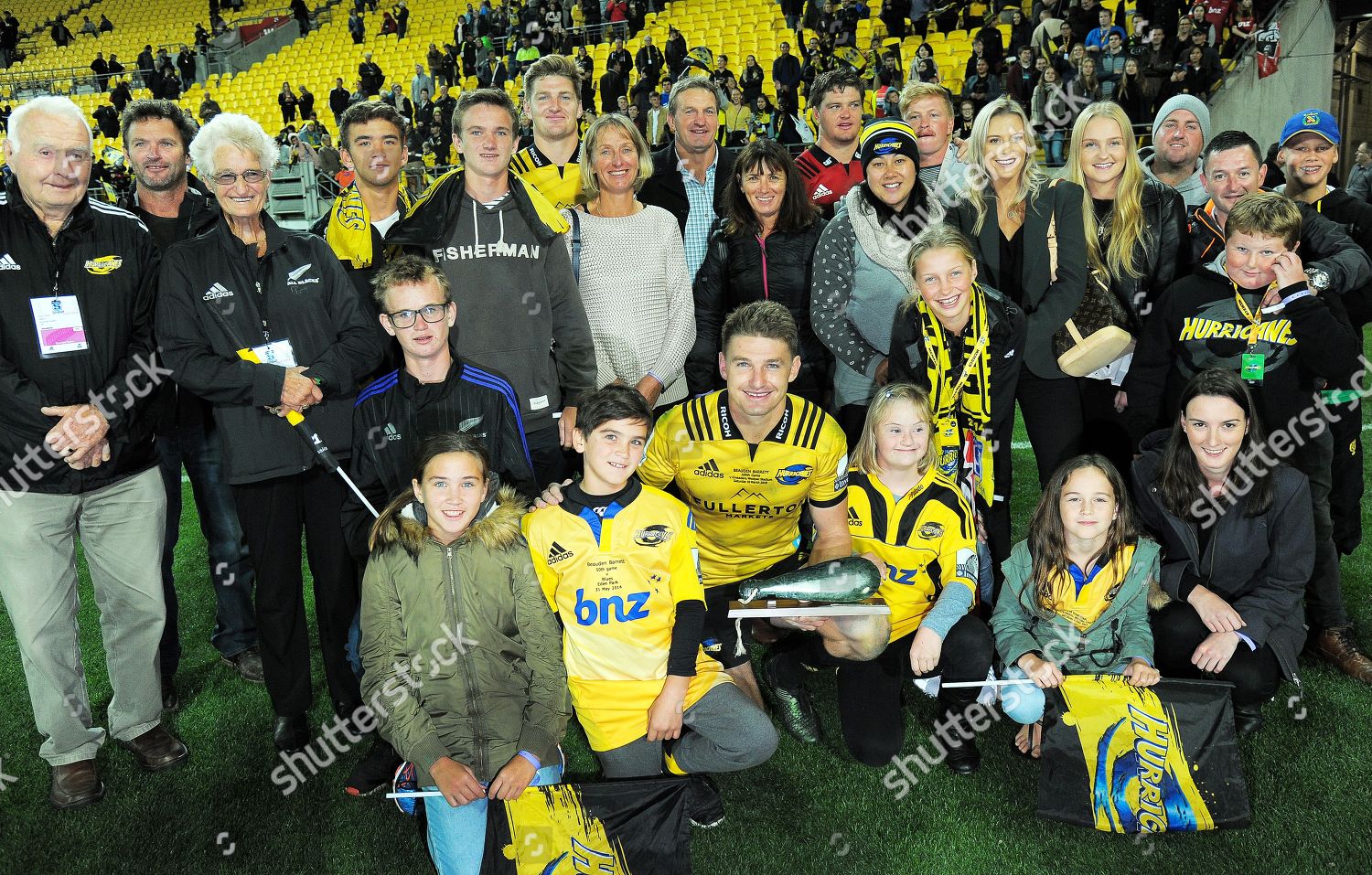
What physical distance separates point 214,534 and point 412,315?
1.51 m

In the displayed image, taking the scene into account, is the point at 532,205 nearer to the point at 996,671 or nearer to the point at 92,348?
the point at 92,348

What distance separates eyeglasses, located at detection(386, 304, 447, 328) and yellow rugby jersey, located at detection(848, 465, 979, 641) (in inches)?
56.2

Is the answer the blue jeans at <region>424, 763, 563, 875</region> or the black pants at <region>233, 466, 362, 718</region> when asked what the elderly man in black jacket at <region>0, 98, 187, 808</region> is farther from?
the blue jeans at <region>424, 763, 563, 875</region>

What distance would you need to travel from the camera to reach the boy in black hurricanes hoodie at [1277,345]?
130 inches

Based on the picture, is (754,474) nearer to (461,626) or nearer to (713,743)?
(713,743)

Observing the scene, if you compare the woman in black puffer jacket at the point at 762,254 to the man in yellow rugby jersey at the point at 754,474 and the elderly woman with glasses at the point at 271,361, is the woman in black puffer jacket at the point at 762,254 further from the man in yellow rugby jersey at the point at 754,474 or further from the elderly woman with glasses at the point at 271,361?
the elderly woman with glasses at the point at 271,361

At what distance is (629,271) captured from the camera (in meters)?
3.67

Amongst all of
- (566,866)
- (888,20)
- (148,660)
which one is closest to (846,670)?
(566,866)

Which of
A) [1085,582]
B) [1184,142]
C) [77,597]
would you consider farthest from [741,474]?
[1184,142]

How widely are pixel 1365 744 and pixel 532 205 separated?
316cm

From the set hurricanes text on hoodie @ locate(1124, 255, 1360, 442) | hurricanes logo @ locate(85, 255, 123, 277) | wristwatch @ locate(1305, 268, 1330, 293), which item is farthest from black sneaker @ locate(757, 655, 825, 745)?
hurricanes logo @ locate(85, 255, 123, 277)

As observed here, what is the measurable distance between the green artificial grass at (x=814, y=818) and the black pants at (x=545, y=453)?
890mm

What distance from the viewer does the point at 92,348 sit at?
2.90 m

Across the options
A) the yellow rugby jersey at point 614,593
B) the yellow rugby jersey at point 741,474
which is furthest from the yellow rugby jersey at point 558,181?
the yellow rugby jersey at point 614,593
